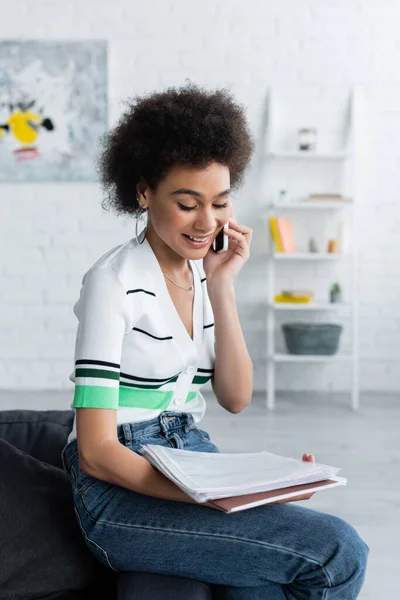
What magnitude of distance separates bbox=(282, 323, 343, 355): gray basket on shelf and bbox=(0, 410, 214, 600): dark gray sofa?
9.93 feet

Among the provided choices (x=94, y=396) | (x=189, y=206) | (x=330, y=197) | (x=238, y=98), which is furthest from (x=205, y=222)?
(x=238, y=98)

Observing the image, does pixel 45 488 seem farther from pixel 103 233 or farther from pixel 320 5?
pixel 320 5

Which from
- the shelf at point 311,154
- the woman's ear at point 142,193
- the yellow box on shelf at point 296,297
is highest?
the woman's ear at point 142,193

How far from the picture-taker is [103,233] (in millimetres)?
4770

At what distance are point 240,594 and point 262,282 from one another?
142 inches

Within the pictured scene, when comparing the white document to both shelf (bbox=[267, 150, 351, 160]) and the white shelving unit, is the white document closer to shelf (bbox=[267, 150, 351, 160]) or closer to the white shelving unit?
the white shelving unit

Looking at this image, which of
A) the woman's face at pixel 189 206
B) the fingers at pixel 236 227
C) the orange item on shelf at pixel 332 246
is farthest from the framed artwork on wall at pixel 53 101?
the woman's face at pixel 189 206

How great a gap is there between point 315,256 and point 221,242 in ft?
9.47

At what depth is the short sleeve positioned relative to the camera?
125cm

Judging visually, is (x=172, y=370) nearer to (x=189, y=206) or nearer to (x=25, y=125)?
(x=189, y=206)

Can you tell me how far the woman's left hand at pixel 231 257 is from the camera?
1.57 meters

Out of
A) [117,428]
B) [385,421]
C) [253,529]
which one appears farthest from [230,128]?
[385,421]

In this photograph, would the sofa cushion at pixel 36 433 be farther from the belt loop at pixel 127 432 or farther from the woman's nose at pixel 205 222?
the woman's nose at pixel 205 222

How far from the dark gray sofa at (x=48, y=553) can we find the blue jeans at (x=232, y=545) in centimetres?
3
